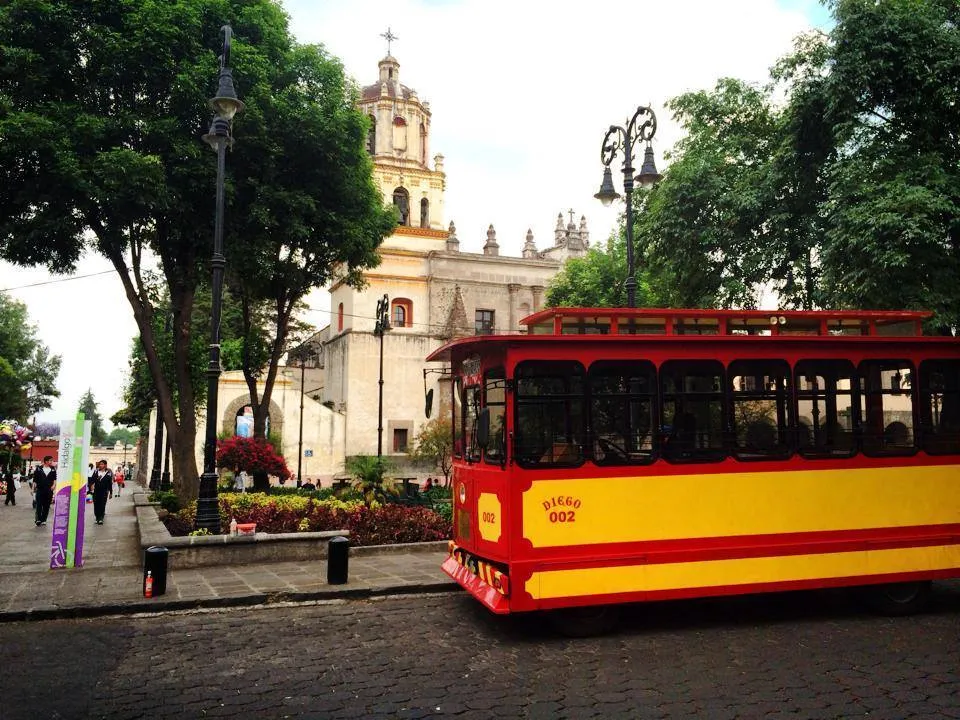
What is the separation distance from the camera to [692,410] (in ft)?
27.4

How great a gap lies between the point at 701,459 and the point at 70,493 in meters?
9.83

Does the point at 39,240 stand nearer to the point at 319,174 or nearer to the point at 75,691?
the point at 319,174

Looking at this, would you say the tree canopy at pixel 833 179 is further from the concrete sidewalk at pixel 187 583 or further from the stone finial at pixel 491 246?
the stone finial at pixel 491 246

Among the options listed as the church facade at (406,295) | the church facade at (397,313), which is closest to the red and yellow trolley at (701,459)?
the church facade at (397,313)

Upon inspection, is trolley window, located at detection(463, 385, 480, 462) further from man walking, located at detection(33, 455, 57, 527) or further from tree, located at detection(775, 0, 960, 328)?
man walking, located at detection(33, 455, 57, 527)

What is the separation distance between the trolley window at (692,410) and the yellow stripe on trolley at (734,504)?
28cm

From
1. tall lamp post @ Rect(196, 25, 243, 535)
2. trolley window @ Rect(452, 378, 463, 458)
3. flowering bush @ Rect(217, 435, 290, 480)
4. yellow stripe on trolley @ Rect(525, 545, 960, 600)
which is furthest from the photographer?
flowering bush @ Rect(217, 435, 290, 480)

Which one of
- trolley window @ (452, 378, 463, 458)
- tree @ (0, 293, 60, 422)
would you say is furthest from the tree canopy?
tree @ (0, 293, 60, 422)

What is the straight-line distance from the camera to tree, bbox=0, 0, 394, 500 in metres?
16.2

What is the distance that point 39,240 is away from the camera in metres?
17.3

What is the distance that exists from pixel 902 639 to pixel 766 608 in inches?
65.9

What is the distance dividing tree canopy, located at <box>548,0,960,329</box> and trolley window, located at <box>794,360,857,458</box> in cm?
779

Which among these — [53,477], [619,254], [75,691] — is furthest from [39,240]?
[619,254]

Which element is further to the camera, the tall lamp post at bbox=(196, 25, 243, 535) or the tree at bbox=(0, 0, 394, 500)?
the tree at bbox=(0, 0, 394, 500)
